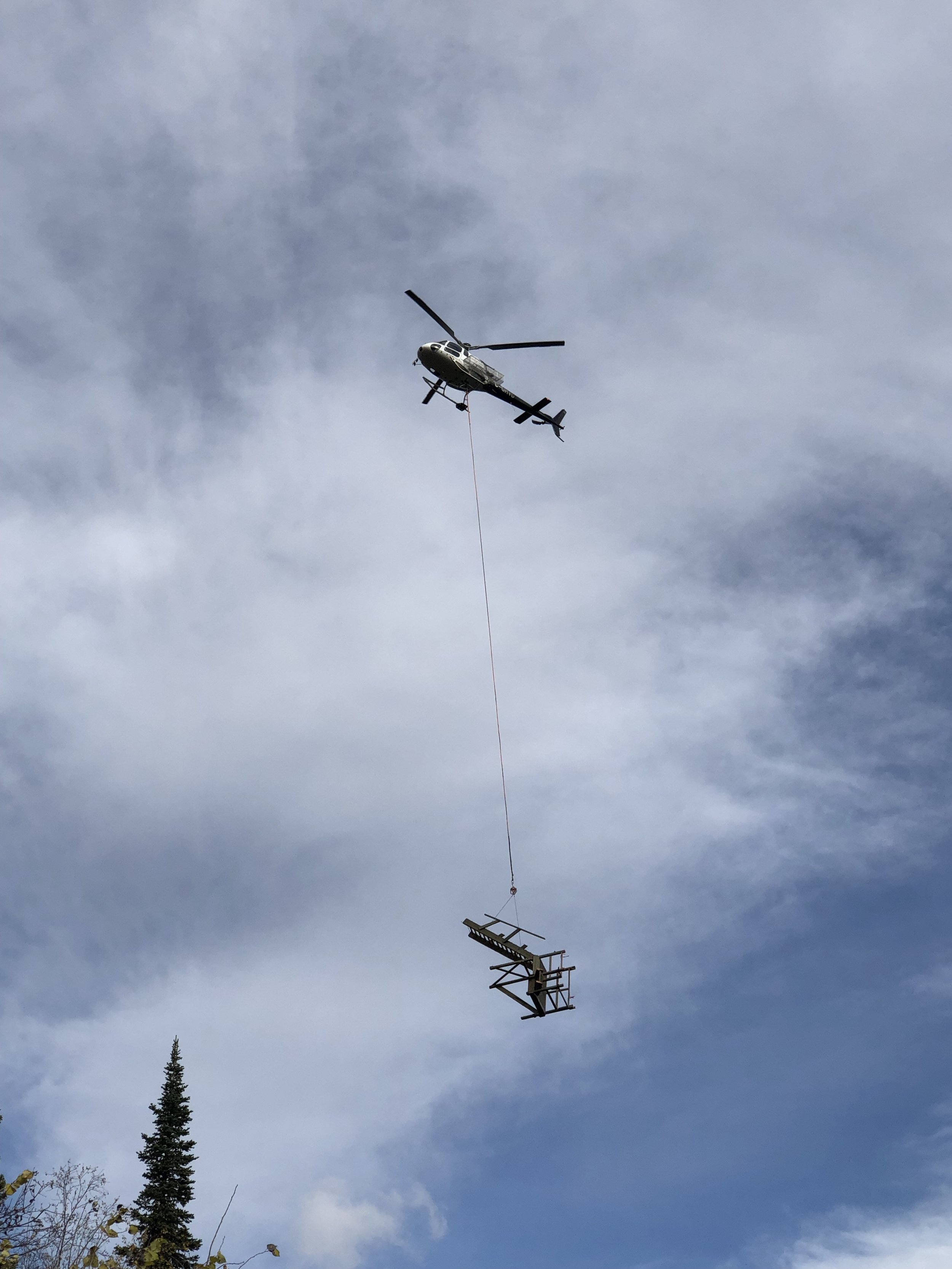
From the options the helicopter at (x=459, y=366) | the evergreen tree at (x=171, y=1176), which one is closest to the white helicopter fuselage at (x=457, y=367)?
the helicopter at (x=459, y=366)

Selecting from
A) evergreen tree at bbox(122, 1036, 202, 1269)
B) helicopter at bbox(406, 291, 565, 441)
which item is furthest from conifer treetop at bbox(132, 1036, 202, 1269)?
helicopter at bbox(406, 291, 565, 441)

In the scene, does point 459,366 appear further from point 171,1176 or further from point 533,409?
point 171,1176

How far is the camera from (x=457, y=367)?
37.4 meters

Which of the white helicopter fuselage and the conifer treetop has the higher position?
the white helicopter fuselage

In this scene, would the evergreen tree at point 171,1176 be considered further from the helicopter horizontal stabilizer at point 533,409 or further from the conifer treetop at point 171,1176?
the helicopter horizontal stabilizer at point 533,409

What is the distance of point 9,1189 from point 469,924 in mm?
17134

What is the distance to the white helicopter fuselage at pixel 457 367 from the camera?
37.0 metres

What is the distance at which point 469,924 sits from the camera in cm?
2905

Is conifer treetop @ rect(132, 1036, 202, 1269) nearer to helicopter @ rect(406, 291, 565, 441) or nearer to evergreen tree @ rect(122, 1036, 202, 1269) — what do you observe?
evergreen tree @ rect(122, 1036, 202, 1269)

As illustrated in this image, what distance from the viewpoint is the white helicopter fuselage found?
3703 cm

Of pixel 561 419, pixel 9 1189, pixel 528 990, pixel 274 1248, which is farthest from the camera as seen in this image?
pixel 561 419

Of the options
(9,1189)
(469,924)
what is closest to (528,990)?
(469,924)

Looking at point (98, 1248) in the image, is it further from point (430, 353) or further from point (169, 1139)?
point (430, 353)

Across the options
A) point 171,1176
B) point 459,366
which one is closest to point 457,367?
point 459,366
